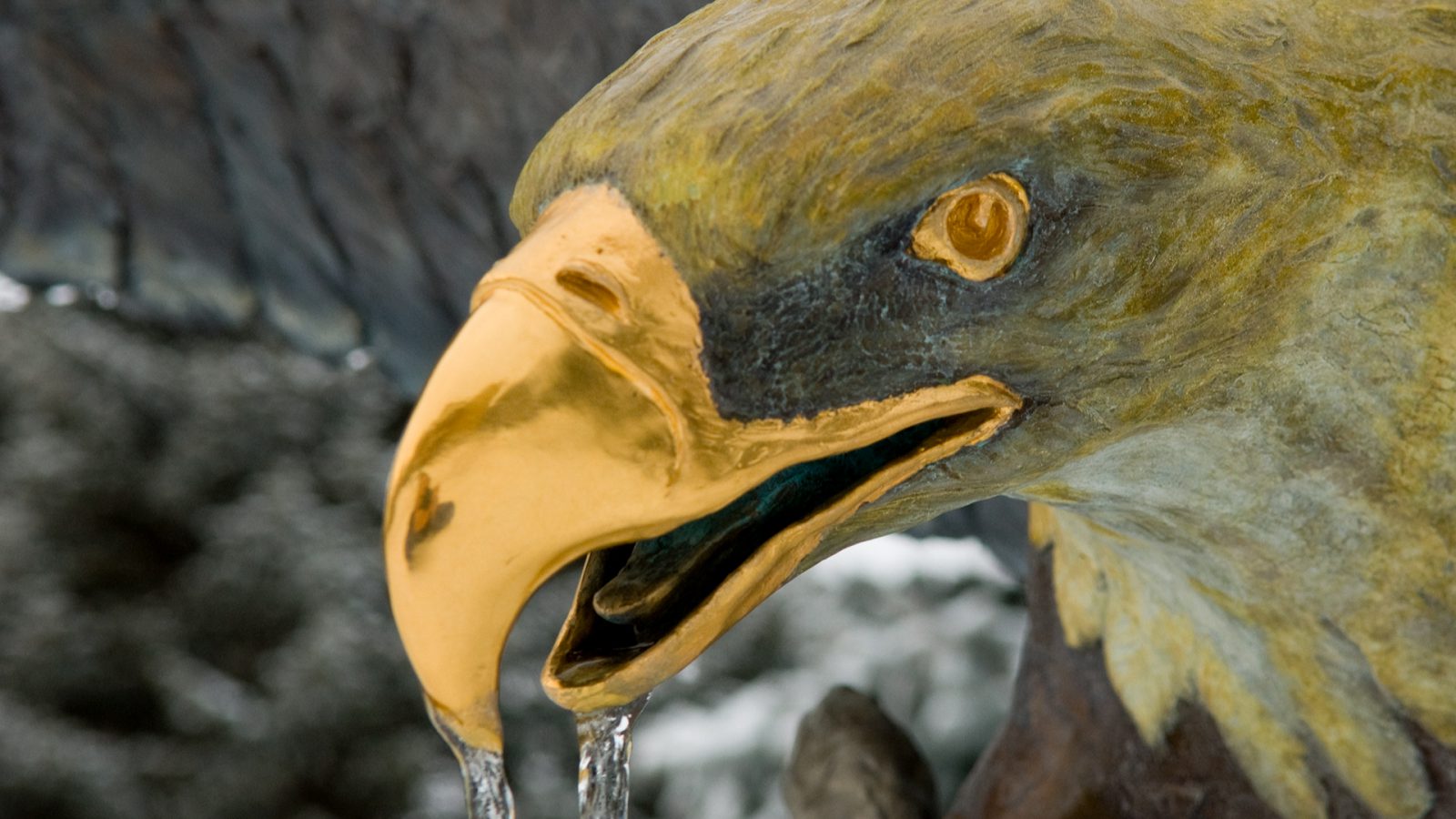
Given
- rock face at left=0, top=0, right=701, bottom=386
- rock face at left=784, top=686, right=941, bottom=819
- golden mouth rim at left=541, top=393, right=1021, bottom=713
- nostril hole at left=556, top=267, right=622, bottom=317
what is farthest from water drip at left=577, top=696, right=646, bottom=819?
rock face at left=0, top=0, right=701, bottom=386

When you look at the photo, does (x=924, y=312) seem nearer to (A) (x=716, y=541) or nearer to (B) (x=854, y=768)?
(A) (x=716, y=541)

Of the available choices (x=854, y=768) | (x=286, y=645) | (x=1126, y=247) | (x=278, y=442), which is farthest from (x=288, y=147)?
(x=1126, y=247)

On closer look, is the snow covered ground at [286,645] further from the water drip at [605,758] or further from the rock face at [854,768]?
the water drip at [605,758]

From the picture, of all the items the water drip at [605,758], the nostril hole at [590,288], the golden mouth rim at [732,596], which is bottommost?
the water drip at [605,758]

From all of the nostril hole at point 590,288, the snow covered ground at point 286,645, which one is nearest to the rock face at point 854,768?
the snow covered ground at point 286,645

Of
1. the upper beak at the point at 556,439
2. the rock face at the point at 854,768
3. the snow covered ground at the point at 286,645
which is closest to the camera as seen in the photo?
the upper beak at the point at 556,439

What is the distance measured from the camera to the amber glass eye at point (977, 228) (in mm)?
540

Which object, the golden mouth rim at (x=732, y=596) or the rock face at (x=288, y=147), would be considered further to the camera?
the rock face at (x=288, y=147)

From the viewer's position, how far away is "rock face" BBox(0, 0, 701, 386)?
5.24ft

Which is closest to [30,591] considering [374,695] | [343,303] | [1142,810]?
[374,695]

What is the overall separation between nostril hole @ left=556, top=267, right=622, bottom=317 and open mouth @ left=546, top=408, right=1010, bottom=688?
90 millimetres

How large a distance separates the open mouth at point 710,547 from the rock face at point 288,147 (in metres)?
0.88

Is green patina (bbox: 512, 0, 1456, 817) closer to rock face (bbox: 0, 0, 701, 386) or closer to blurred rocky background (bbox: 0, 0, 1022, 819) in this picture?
blurred rocky background (bbox: 0, 0, 1022, 819)

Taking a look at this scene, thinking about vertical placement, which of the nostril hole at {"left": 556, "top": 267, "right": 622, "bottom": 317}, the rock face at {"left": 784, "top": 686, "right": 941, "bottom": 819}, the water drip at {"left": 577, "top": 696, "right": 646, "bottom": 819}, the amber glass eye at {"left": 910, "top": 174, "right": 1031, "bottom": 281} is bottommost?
the rock face at {"left": 784, "top": 686, "right": 941, "bottom": 819}
